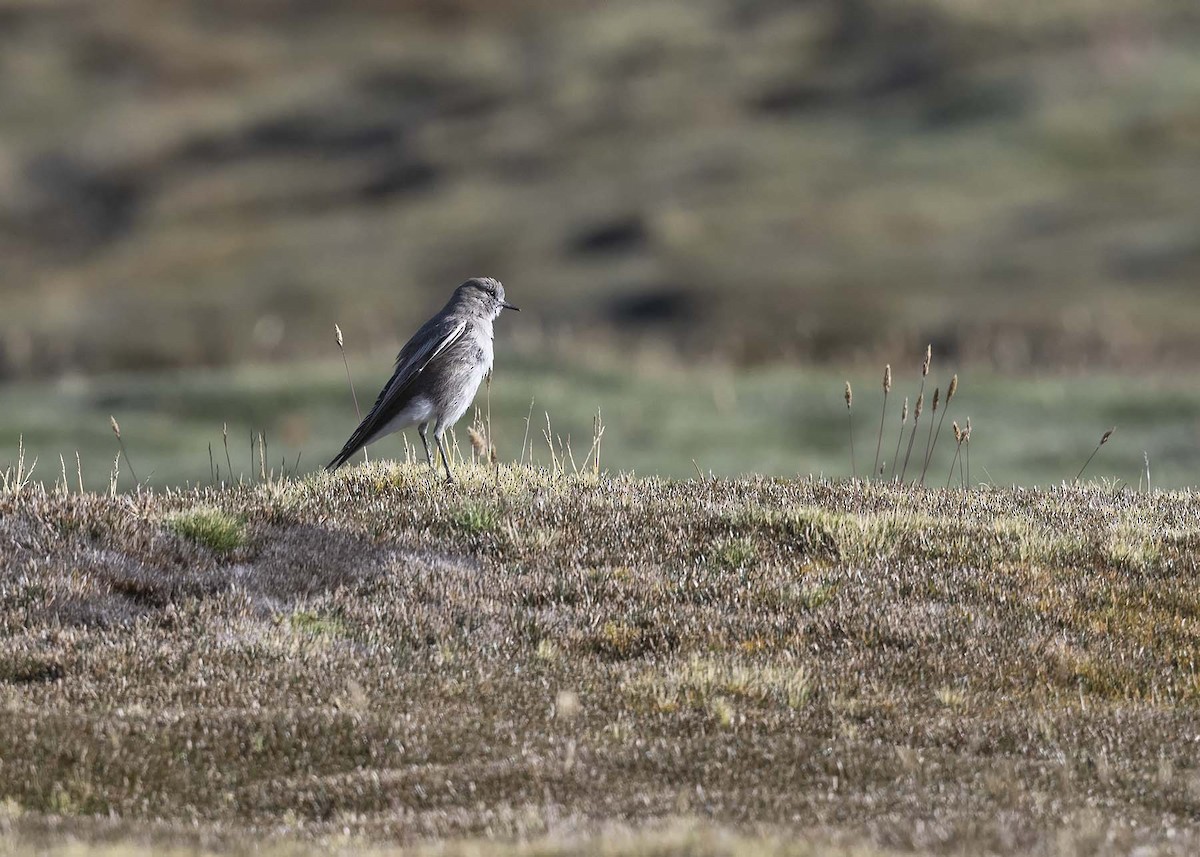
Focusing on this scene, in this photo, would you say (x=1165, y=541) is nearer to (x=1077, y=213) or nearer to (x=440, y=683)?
(x=440, y=683)

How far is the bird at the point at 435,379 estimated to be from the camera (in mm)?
15367

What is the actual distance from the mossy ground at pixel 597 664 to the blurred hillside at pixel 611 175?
120ft

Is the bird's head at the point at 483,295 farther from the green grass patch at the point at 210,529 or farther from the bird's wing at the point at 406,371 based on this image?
the green grass patch at the point at 210,529

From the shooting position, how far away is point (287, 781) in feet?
30.7

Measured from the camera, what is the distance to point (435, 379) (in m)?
15.5

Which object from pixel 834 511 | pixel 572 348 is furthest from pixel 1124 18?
pixel 834 511

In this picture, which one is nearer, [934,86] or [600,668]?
[600,668]

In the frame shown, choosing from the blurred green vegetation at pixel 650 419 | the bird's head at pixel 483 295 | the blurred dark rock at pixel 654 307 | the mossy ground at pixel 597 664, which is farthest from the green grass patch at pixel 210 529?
the blurred dark rock at pixel 654 307

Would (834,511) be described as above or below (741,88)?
below

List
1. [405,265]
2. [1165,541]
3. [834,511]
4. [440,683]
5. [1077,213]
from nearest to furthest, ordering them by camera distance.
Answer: [440,683], [1165,541], [834,511], [1077,213], [405,265]

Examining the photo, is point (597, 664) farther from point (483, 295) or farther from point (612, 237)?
point (612, 237)

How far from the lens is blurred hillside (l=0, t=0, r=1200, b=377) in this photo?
2714 inches

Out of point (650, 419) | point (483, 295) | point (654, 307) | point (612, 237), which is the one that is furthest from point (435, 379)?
point (612, 237)

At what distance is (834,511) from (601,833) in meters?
7.17
